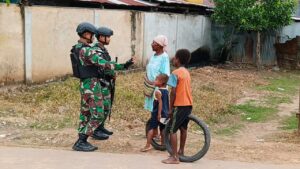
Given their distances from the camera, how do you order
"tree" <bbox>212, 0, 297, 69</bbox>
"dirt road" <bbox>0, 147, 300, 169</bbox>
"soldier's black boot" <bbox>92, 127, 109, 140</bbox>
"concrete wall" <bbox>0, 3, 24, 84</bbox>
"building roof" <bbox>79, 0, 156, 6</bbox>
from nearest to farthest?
1. "dirt road" <bbox>0, 147, 300, 169</bbox>
2. "soldier's black boot" <bbox>92, 127, 109, 140</bbox>
3. "concrete wall" <bbox>0, 3, 24, 84</bbox>
4. "building roof" <bbox>79, 0, 156, 6</bbox>
5. "tree" <bbox>212, 0, 297, 69</bbox>

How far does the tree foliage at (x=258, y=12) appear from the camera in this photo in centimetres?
1691

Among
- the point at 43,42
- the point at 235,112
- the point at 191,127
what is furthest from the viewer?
the point at 43,42

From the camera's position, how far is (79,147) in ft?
18.5

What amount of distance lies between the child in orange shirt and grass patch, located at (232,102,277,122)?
4.44 meters

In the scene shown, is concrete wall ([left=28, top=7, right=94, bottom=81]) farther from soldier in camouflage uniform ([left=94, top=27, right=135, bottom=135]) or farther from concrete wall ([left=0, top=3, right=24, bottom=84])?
soldier in camouflage uniform ([left=94, top=27, right=135, bottom=135])

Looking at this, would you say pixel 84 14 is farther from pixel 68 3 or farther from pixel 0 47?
pixel 0 47

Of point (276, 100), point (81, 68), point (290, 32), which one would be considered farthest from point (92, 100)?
point (290, 32)

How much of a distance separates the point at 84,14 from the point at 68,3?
596 mm

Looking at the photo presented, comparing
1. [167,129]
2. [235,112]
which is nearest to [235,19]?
[235,112]

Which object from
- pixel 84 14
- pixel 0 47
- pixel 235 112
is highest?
pixel 84 14

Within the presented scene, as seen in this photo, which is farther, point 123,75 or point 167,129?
point 123,75

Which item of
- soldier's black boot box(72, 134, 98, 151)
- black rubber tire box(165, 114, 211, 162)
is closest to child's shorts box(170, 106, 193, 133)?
black rubber tire box(165, 114, 211, 162)

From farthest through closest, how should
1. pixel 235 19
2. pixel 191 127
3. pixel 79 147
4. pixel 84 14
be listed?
pixel 235 19
pixel 84 14
pixel 191 127
pixel 79 147

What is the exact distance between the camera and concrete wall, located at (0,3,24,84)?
9938 mm
